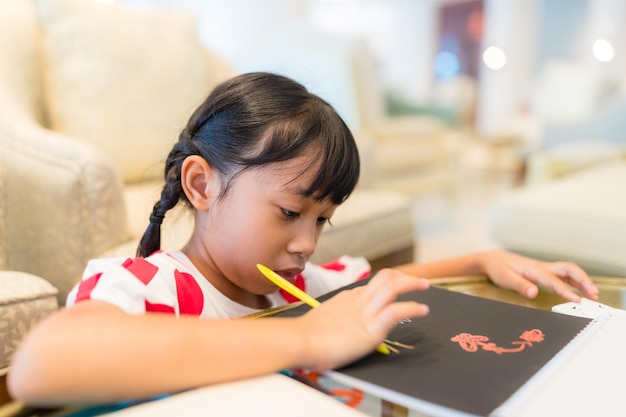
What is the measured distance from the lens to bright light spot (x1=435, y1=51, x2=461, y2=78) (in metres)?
8.13

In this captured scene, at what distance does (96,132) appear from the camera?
59.0 inches

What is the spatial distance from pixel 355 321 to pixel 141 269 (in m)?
0.22

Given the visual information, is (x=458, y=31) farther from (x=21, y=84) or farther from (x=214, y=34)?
(x=21, y=84)

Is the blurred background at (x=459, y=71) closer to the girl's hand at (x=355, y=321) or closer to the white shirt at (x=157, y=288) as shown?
the white shirt at (x=157, y=288)

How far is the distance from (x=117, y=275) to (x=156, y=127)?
1.11 metres

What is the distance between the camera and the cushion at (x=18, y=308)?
0.86m

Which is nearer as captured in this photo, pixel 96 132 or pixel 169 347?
pixel 169 347

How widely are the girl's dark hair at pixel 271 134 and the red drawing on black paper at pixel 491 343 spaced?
8.8 inches

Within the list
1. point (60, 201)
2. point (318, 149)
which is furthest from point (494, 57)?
point (318, 149)

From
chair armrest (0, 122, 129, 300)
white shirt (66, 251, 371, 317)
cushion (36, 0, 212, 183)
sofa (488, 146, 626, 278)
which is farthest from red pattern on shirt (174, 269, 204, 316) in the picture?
sofa (488, 146, 626, 278)

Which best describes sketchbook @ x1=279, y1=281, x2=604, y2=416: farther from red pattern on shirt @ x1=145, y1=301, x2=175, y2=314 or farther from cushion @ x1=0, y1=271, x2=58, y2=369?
cushion @ x1=0, y1=271, x2=58, y2=369

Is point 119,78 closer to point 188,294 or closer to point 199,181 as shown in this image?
point 199,181

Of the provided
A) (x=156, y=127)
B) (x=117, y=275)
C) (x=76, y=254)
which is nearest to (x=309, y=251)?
(x=117, y=275)

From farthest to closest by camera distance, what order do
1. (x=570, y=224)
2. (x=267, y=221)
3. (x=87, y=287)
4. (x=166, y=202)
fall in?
(x=570, y=224), (x=166, y=202), (x=267, y=221), (x=87, y=287)
